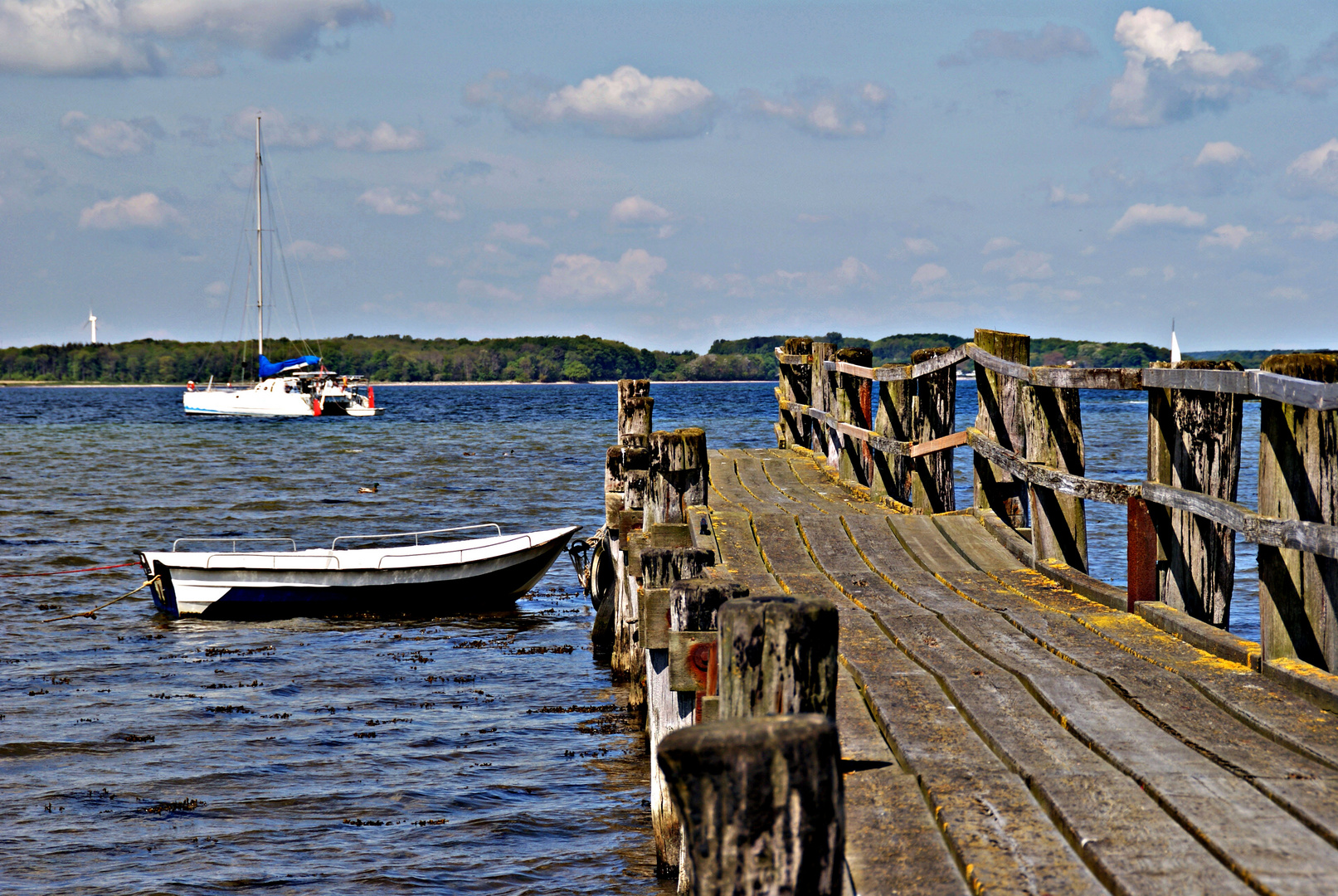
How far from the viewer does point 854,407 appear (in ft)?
41.5

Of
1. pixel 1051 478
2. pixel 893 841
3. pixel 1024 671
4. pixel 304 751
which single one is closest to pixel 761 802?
pixel 893 841

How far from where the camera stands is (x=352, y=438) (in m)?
60.8

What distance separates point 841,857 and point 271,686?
10.2 metres

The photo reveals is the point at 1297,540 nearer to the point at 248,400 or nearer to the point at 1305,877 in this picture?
the point at 1305,877

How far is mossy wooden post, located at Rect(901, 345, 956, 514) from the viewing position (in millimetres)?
10055

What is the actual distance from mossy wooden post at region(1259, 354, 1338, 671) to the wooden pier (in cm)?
1

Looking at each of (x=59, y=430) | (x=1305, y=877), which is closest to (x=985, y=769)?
(x=1305, y=877)

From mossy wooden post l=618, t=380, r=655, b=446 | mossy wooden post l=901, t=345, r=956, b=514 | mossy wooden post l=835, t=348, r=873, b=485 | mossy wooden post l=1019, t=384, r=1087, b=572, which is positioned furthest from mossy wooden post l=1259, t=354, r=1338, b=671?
mossy wooden post l=618, t=380, r=655, b=446

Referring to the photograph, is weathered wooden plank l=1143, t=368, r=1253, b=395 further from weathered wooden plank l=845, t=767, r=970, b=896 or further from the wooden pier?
weathered wooden plank l=845, t=767, r=970, b=896

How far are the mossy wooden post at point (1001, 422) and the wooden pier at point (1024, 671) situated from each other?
3 centimetres

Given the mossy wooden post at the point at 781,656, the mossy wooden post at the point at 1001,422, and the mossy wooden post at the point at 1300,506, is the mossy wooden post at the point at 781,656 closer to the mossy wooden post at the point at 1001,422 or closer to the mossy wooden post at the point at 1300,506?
the mossy wooden post at the point at 1300,506

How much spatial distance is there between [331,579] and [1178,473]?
36.1ft

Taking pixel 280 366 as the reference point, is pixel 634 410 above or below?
below

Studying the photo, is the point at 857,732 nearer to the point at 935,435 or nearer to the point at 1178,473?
the point at 1178,473
